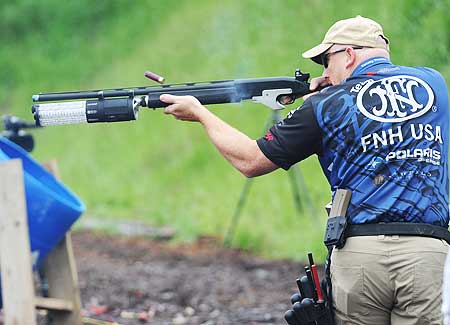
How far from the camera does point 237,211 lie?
1103 cm

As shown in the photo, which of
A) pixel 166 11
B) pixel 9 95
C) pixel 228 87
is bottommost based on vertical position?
pixel 228 87

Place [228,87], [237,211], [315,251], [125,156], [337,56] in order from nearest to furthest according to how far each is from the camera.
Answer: [337,56], [228,87], [315,251], [237,211], [125,156]

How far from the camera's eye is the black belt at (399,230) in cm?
390

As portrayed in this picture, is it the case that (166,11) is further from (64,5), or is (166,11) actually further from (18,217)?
(18,217)

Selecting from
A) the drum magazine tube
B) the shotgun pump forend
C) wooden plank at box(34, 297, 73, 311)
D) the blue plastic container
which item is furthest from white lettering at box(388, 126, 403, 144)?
wooden plank at box(34, 297, 73, 311)

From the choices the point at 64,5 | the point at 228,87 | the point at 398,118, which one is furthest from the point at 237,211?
the point at 64,5

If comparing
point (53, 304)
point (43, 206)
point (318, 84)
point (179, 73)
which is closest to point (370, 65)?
point (318, 84)

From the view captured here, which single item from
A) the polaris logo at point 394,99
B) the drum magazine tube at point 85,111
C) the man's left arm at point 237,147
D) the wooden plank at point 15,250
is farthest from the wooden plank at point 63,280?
the polaris logo at point 394,99

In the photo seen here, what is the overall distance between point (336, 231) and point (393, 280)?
0.34 metres

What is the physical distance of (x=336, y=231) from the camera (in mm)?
4000

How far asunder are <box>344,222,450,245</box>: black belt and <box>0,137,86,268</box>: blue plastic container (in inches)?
114

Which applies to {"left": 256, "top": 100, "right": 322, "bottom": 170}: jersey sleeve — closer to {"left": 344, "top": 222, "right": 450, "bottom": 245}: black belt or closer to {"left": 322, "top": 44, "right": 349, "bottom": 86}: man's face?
{"left": 322, "top": 44, "right": 349, "bottom": 86}: man's face

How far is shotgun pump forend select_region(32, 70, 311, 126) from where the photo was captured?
4.59 m

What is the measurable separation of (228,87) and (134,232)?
316 inches
